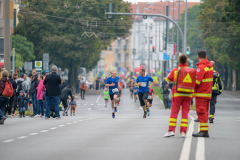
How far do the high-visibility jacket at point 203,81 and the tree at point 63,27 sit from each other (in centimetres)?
4697

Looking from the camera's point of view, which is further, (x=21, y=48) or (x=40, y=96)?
(x=21, y=48)

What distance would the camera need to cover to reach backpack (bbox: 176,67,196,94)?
12250 millimetres

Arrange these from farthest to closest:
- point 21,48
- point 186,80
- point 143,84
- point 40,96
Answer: point 21,48 → point 40,96 → point 143,84 → point 186,80

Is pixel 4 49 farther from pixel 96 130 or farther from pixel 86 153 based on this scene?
pixel 86 153

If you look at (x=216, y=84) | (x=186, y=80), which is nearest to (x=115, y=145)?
(x=186, y=80)

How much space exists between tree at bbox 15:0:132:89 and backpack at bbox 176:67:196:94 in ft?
155

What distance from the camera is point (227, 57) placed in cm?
6931

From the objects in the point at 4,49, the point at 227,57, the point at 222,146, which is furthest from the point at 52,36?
the point at 222,146

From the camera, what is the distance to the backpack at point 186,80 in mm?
12250

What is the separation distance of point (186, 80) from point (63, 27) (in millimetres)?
49212

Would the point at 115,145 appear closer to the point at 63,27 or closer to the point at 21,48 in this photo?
the point at 21,48

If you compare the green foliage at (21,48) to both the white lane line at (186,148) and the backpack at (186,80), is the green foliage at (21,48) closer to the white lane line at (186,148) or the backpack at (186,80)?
the white lane line at (186,148)

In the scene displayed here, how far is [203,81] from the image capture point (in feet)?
41.2

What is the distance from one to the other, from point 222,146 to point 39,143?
132 inches
